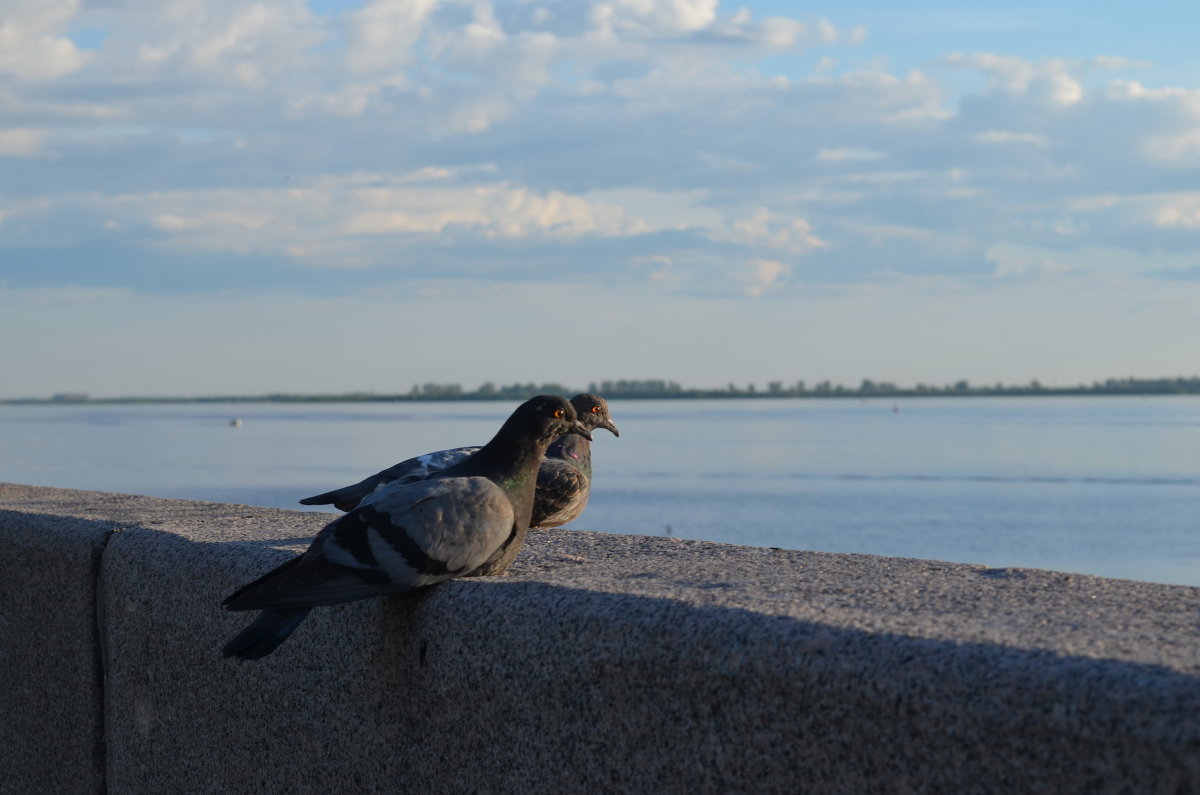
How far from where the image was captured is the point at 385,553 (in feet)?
9.96

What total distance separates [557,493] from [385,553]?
2.73 metres

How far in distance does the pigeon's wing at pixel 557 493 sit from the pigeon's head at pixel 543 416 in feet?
6.34

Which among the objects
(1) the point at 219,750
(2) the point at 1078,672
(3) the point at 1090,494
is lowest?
(3) the point at 1090,494

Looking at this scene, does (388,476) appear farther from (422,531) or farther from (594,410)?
(594,410)

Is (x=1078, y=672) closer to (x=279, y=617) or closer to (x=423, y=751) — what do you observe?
(x=423, y=751)

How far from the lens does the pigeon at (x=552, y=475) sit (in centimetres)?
492

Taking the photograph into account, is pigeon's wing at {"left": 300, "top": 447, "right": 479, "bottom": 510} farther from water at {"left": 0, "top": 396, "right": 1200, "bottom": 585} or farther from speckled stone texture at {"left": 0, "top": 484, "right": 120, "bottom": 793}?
water at {"left": 0, "top": 396, "right": 1200, "bottom": 585}

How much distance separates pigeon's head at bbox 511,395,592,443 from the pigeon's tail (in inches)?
31.7

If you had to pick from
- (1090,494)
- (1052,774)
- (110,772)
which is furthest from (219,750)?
(1090,494)

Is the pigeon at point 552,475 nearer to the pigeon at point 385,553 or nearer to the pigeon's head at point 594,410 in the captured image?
the pigeon's head at point 594,410

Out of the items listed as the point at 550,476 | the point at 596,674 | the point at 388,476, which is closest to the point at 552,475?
the point at 550,476

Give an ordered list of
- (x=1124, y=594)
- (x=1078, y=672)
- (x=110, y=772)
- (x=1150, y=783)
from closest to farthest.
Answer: (x=1150, y=783) → (x=1078, y=672) → (x=1124, y=594) → (x=110, y=772)

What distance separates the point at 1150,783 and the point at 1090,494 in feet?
195

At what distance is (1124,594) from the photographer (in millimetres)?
3033
